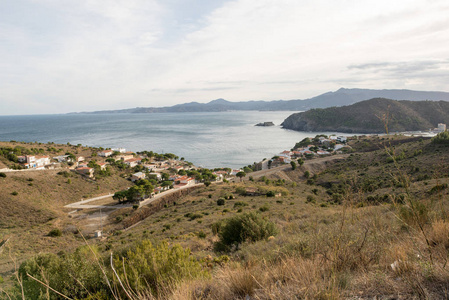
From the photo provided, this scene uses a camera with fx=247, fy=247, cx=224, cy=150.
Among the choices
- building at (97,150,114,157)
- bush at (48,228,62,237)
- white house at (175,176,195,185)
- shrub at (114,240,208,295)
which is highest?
shrub at (114,240,208,295)

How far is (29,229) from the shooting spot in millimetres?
19234

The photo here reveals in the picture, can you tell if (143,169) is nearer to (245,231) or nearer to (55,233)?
(55,233)

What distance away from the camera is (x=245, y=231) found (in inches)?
252

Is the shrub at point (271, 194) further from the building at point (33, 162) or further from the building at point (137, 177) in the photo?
the building at point (33, 162)

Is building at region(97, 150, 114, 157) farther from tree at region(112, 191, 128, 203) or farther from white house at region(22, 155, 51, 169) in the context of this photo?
tree at region(112, 191, 128, 203)

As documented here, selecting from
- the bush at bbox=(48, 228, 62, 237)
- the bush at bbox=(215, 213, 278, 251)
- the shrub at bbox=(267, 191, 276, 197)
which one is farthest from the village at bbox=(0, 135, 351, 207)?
the bush at bbox=(215, 213, 278, 251)

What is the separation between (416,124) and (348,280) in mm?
127029

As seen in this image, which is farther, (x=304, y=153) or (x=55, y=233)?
(x=304, y=153)

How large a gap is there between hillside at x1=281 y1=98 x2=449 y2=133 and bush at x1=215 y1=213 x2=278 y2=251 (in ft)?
353

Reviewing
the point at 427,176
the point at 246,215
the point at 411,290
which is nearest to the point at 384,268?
the point at 411,290

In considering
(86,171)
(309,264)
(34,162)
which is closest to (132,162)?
(86,171)

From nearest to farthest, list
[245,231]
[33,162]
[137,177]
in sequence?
[245,231] → [33,162] → [137,177]

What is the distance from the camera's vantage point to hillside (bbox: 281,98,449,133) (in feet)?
337

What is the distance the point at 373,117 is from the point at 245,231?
399 ft
